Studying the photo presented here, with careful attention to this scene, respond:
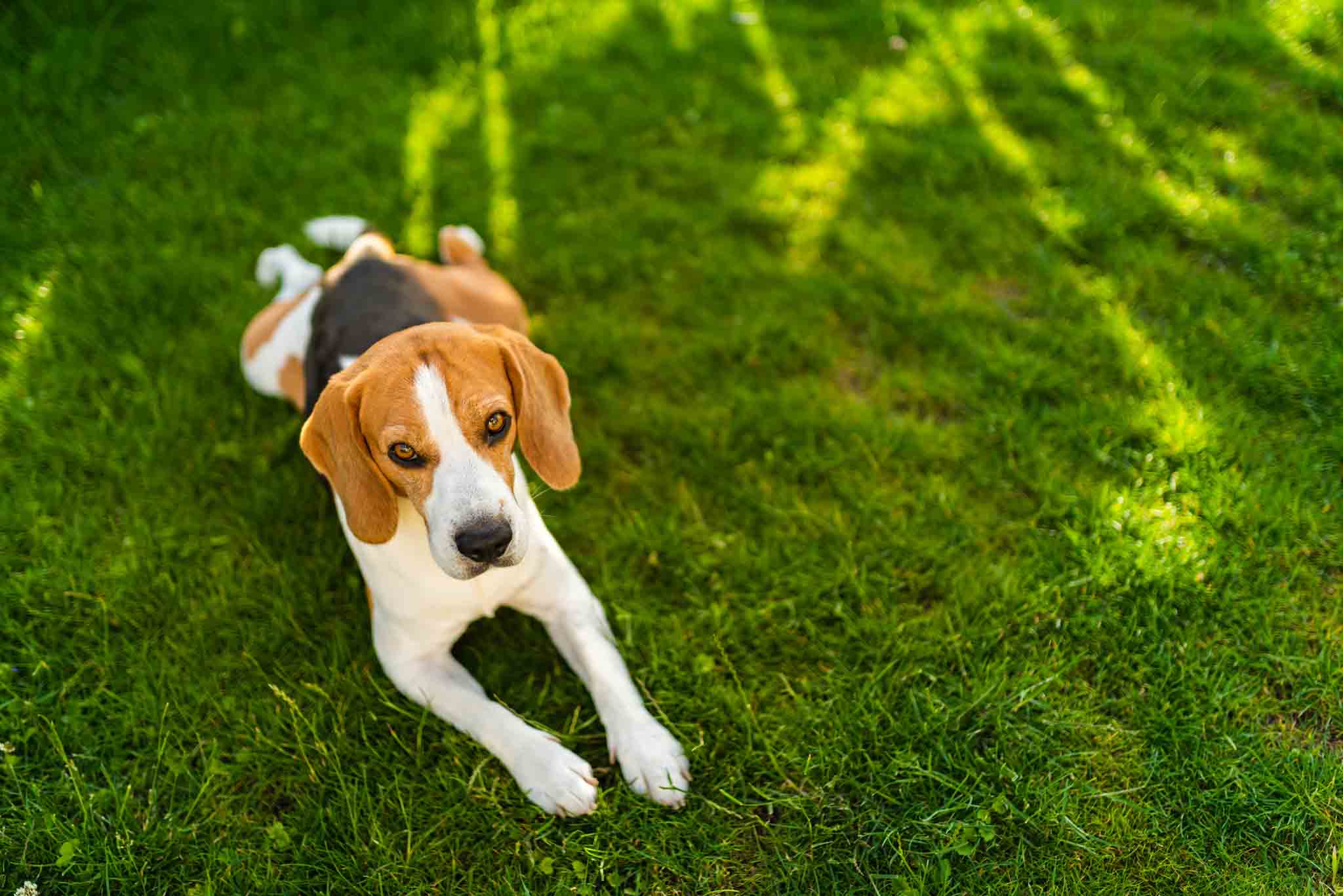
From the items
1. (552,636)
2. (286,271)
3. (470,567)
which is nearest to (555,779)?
(552,636)

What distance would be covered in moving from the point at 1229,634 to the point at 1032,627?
0.70 m

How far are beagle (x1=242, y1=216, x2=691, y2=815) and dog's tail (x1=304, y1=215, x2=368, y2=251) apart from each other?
1065 millimetres

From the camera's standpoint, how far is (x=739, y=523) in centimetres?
392

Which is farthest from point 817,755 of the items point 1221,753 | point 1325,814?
point 1325,814

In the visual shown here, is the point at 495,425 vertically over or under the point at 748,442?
over

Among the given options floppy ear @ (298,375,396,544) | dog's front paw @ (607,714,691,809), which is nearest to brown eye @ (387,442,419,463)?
floppy ear @ (298,375,396,544)

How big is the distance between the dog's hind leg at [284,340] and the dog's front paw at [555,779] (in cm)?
194

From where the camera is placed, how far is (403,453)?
2.75 metres

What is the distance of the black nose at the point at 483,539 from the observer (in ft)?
8.77

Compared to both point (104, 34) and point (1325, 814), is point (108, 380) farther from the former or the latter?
point (1325, 814)

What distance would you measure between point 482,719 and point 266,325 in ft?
7.58

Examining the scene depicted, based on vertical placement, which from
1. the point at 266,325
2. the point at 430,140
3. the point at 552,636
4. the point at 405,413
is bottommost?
the point at 552,636

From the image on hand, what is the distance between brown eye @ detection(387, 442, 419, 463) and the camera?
2.74 m

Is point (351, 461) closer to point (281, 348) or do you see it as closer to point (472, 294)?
point (472, 294)
